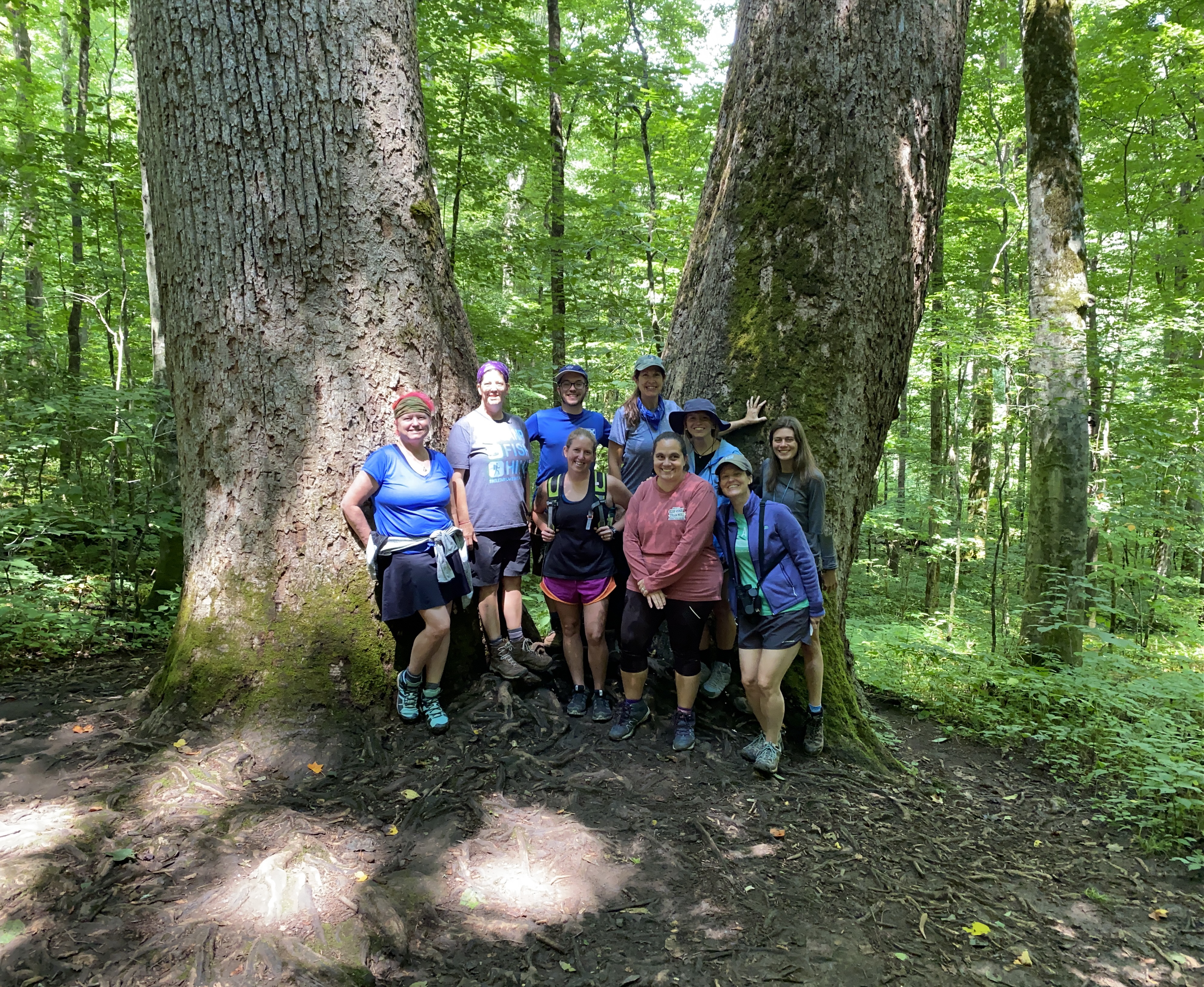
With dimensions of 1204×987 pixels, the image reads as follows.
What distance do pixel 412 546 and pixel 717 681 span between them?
7.16 ft

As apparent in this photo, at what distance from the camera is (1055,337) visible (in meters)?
7.70

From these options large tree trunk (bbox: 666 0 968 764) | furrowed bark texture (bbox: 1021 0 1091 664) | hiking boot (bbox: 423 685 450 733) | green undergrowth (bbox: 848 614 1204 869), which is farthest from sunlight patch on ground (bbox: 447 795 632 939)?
furrowed bark texture (bbox: 1021 0 1091 664)

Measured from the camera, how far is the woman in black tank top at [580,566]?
4.22m

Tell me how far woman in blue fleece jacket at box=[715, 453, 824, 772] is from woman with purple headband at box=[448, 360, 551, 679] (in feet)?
Result: 4.41

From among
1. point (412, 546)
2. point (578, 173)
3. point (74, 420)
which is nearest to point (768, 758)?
point (412, 546)

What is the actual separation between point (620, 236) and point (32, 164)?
306 inches

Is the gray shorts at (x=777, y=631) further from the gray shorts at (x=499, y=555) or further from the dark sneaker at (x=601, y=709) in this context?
the gray shorts at (x=499, y=555)

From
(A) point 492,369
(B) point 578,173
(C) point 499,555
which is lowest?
(C) point 499,555

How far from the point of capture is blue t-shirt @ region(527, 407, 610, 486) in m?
4.61

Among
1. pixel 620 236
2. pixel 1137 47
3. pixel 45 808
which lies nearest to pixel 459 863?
pixel 45 808

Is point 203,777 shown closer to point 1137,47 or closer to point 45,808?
point 45,808

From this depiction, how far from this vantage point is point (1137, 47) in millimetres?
9320

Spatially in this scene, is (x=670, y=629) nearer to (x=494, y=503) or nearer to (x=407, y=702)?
(x=494, y=503)

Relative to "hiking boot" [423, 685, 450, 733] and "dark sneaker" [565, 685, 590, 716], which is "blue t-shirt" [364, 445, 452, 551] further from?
"dark sneaker" [565, 685, 590, 716]
